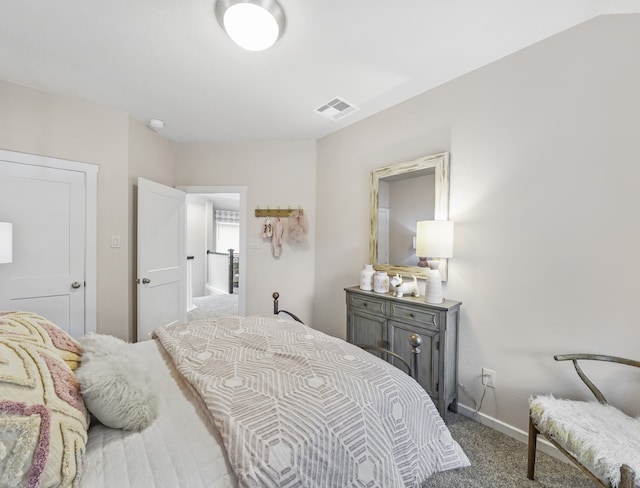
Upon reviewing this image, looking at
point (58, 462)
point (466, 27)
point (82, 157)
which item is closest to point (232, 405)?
point (58, 462)

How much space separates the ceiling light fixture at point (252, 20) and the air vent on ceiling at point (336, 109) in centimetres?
98

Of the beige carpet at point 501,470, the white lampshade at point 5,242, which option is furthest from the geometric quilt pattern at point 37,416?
the beige carpet at point 501,470

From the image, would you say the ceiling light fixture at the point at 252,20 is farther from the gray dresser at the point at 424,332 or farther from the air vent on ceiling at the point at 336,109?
the gray dresser at the point at 424,332

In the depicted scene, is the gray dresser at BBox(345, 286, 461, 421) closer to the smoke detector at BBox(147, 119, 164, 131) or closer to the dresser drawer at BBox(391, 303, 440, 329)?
the dresser drawer at BBox(391, 303, 440, 329)

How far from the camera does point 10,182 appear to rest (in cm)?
222

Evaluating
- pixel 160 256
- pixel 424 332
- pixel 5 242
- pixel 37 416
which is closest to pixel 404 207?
pixel 424 332

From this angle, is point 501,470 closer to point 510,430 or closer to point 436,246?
point 510,430

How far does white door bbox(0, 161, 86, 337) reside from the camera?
223 cm

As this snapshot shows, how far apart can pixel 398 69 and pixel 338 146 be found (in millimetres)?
1199

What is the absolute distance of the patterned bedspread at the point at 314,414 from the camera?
848 mm

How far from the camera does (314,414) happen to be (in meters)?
0.96

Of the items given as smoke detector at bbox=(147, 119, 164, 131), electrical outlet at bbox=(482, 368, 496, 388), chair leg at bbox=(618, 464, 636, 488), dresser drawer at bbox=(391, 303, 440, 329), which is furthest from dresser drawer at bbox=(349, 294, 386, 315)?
smoke detector at bbox=(147, 119, 164, 131)

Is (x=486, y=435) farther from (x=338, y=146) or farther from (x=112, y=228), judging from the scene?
(x=112, y=228)

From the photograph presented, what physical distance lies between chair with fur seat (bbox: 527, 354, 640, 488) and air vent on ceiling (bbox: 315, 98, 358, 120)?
247 centimetres
